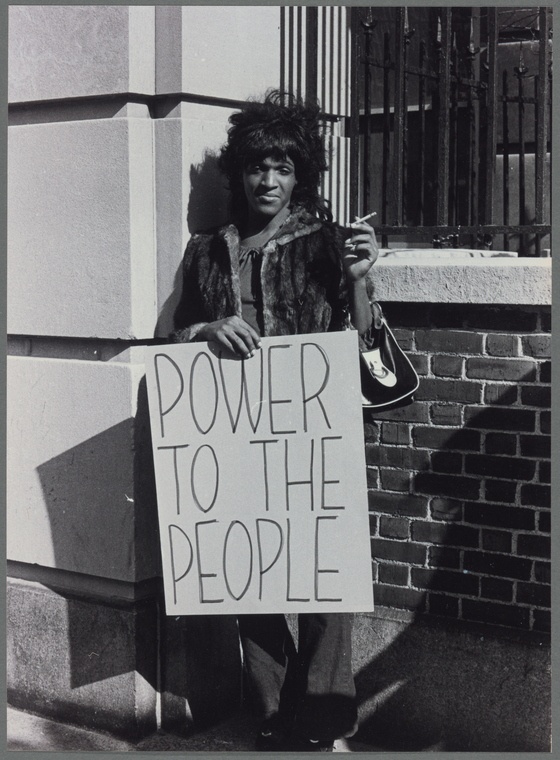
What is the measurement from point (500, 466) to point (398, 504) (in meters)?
0.45

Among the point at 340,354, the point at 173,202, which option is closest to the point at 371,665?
the point at 340,354

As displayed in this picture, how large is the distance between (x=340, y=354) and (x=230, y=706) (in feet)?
→ 5.97

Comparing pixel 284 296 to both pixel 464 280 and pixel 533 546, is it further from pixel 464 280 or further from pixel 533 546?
pixel 533 546

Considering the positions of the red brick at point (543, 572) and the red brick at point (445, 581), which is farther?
the red brick at point (445, 581)

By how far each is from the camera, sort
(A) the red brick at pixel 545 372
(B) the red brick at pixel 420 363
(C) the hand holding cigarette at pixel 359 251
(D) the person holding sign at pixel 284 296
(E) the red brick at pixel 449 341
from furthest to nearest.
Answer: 1. (B) the red brick at pixel 420 363
2. (E) the red brick at pixel 449 341
3. (A) the red brick at pixel 545 372
4. (D) the person holding sign at pixel 284 296
5. (C) the hand holding cigarette at pixel 359 251

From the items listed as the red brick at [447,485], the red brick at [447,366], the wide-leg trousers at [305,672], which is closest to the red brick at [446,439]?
the red brick at [447,485]

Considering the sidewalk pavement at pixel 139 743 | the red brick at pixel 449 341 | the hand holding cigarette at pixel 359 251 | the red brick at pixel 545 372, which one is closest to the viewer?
the hand holding cigarette at pixel 359 251

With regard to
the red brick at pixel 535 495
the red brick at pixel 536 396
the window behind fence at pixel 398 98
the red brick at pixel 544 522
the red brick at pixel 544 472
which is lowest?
the red brick at pixel 544 522

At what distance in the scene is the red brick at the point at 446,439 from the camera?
365 cm

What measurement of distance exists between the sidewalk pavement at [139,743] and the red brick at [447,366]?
4.92ft

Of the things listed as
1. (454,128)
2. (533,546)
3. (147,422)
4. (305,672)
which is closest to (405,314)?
(533,546)

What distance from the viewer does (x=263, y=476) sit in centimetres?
331

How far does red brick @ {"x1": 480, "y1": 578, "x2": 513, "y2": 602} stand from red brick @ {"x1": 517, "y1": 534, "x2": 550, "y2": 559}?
14 cm

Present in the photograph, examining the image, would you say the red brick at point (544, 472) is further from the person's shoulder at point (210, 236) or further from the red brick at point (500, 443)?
the person's shoulder at point (210, 236)
